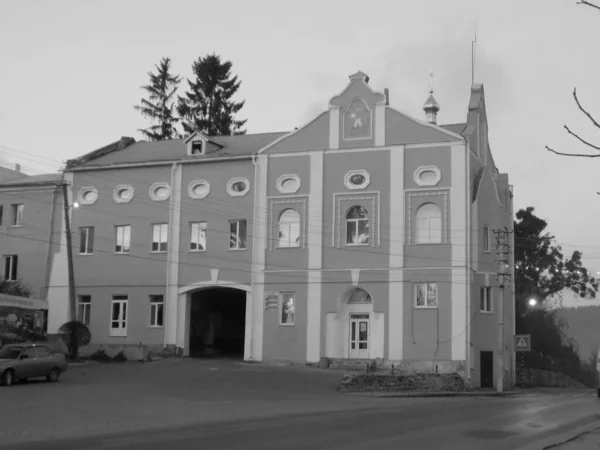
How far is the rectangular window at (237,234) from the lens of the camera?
144ft

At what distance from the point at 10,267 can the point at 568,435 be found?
Result: 3905 centimetres

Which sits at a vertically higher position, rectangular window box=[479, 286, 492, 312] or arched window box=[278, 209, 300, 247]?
arched window box=[278, 209, 300, 247]

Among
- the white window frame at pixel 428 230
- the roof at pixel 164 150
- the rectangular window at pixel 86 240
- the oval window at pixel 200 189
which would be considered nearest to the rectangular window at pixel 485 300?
the white window frame at pixel 428 230

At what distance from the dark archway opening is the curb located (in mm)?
26298

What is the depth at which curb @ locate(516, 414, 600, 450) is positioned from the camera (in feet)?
49.1

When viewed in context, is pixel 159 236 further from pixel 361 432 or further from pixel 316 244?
pixel 361 432

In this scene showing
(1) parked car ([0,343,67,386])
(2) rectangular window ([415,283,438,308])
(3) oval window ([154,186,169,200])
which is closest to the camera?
(1) parked car ([0,343,67,386])

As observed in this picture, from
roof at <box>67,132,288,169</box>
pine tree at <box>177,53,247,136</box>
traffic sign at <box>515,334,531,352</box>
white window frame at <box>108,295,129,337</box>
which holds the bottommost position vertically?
traffic sign at <box>515,334,531,352</box>

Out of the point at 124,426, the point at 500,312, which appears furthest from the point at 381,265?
the point at 124,426

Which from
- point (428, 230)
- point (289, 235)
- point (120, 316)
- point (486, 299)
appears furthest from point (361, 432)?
point (120, 316)

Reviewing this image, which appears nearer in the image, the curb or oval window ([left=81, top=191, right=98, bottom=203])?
the curb

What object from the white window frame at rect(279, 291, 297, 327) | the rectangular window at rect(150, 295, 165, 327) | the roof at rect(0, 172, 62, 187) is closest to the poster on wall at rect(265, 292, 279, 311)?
the white window frame at rect(279, 291, 297, 327)

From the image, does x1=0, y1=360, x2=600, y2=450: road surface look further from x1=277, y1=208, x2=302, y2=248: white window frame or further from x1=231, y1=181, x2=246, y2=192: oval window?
x1=231, y1=181, x2=246, y2=192: oval window

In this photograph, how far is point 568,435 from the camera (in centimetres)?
1688
